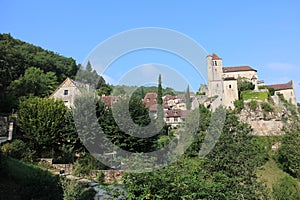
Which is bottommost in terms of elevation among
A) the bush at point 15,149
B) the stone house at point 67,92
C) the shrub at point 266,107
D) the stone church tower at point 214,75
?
the bush at point 15,149

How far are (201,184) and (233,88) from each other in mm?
37689

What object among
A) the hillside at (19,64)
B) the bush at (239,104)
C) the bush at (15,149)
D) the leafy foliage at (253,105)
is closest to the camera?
the bush at (15,149)

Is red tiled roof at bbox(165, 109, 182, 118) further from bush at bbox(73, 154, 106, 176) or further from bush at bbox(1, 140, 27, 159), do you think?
bush at bbox(1, 140, 27, 159)

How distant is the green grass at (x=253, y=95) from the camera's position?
125ft

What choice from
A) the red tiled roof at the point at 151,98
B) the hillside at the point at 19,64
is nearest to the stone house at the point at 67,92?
the hillside at the point at 19,64

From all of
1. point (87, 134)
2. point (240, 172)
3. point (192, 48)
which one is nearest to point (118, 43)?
point (192, 48)

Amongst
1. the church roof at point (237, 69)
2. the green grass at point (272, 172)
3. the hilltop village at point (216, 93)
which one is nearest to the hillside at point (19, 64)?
the hilltop village at point (216, 93)

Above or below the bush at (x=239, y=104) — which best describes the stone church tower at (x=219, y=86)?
above

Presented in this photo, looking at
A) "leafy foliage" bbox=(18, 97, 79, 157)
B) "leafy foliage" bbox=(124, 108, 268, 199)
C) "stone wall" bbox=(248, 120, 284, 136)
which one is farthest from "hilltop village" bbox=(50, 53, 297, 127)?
"leafy foliage" bbox=(124, 108, 268, 199)

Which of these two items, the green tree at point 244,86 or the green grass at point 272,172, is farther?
the green tree at point 244,86

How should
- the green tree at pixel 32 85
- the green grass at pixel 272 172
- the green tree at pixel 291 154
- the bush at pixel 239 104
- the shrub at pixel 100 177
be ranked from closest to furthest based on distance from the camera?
the shrub at pixel 100 177 → the green grass at pixel 272 172 → the green tree at pixel 291 154 → the green tree at pixel 32 85 → the bush at pixel 239 104

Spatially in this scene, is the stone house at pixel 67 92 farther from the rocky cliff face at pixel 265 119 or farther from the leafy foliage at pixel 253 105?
the leafy foliage at pixel 253 105

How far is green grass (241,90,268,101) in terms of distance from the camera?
1496 inches

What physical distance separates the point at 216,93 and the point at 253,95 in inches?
223
